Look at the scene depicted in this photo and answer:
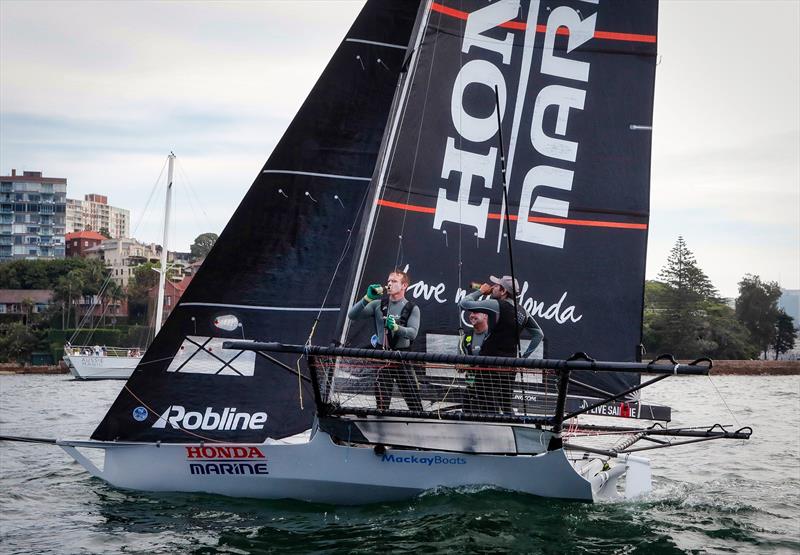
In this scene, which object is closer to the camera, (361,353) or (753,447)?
(361,353)

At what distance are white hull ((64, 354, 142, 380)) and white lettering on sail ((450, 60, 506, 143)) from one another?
41594 millimetres

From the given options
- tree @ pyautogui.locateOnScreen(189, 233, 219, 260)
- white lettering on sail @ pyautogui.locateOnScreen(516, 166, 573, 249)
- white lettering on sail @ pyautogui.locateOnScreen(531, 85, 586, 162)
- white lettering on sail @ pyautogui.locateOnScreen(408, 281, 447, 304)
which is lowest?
white lettering on sail @ pyautogui.locateOnScreen(408, 281, 447, 304)

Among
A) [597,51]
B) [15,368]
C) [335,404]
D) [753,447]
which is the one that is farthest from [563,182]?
[15,368]

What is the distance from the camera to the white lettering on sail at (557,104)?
33.5 feet

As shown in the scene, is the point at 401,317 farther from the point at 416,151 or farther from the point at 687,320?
the point at 687,320

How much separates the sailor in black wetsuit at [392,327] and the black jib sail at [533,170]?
24.9 inches

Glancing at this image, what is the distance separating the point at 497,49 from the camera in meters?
10.2

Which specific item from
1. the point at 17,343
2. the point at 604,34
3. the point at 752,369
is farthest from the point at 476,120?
the point at 17,343

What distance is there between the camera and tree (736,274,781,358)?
8850cm

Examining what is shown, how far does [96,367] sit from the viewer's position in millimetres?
49094

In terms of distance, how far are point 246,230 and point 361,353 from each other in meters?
2.55

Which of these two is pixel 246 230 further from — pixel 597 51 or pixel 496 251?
pixel 597 51

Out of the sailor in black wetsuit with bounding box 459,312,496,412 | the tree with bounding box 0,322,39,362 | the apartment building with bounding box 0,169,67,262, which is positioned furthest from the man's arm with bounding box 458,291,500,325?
the apartment building with bounding box 0,169,67,262

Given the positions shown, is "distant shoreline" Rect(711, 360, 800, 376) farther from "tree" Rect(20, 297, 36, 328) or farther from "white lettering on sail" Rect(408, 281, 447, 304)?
"tree" Rect(20, 297, 36, 328)
